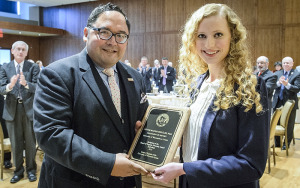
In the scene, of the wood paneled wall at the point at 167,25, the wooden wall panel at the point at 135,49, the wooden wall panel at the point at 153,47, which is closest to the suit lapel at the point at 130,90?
the wood paneled wall at the point at 167,25

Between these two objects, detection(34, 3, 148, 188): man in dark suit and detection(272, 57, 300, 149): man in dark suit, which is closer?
detection(34, 3, 148, 188): man in dark suit

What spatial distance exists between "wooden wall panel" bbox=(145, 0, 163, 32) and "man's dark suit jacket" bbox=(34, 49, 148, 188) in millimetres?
12419

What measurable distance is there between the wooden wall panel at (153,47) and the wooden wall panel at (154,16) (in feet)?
1.11

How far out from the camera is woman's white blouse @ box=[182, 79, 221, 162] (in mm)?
1524

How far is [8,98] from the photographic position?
4180 millimetres

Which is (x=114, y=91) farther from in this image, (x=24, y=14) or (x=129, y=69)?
(x=24, y=14)

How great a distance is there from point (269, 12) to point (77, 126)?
11.4m

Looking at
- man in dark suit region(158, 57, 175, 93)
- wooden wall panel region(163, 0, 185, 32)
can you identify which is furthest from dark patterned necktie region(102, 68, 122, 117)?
wooden wall panel region(163, 0, 185, 32)

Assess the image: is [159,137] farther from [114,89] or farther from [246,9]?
[246,9]

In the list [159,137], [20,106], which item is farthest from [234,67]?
[20,106]

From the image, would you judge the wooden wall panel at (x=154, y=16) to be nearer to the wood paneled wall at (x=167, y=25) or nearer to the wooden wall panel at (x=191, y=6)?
the wood paneled wall at (x=167, y=25)

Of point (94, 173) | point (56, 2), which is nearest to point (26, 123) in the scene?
point (94, 173)

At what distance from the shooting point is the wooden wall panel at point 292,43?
34.4 ft

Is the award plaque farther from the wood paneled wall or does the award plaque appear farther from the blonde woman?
the wood paneled wall
